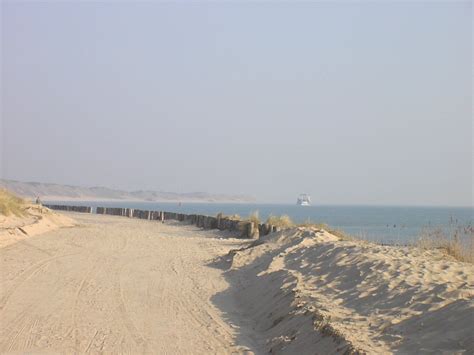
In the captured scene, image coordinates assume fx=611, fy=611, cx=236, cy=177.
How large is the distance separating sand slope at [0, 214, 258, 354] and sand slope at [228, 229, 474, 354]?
2.47ft

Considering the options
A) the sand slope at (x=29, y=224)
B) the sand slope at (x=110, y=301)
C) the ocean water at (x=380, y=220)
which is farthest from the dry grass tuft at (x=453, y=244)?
the sand slope at (x=29, y=224)

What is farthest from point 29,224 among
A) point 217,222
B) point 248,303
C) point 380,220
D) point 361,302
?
point 380,220

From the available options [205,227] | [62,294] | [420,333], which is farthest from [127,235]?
[420,333]

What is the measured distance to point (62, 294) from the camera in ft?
37.4

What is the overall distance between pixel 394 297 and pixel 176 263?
349 inches

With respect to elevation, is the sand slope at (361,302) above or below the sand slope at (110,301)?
above

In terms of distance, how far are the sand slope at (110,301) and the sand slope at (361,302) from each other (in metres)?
0.75

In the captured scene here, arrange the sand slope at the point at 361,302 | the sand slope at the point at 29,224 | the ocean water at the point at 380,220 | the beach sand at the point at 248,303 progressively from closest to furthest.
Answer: the sand slope at the point at 361,302, the beach sand at the point at 248,303, the sand slope at the point at 29,224, the ocean water at the point at 380,220

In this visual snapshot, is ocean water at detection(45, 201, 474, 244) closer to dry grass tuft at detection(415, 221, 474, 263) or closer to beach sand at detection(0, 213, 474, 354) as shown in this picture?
dry grass tuft at detection(415, 221, 474, 263)

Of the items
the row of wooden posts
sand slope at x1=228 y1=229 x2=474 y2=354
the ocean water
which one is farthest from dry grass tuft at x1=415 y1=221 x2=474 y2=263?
the row of wooden posts

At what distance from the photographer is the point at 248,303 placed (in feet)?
37.4

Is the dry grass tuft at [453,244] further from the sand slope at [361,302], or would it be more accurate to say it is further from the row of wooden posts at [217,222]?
the row of wooden posts at [217,222]

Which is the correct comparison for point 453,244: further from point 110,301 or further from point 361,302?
point 110,301

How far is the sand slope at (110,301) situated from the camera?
8.25 m
